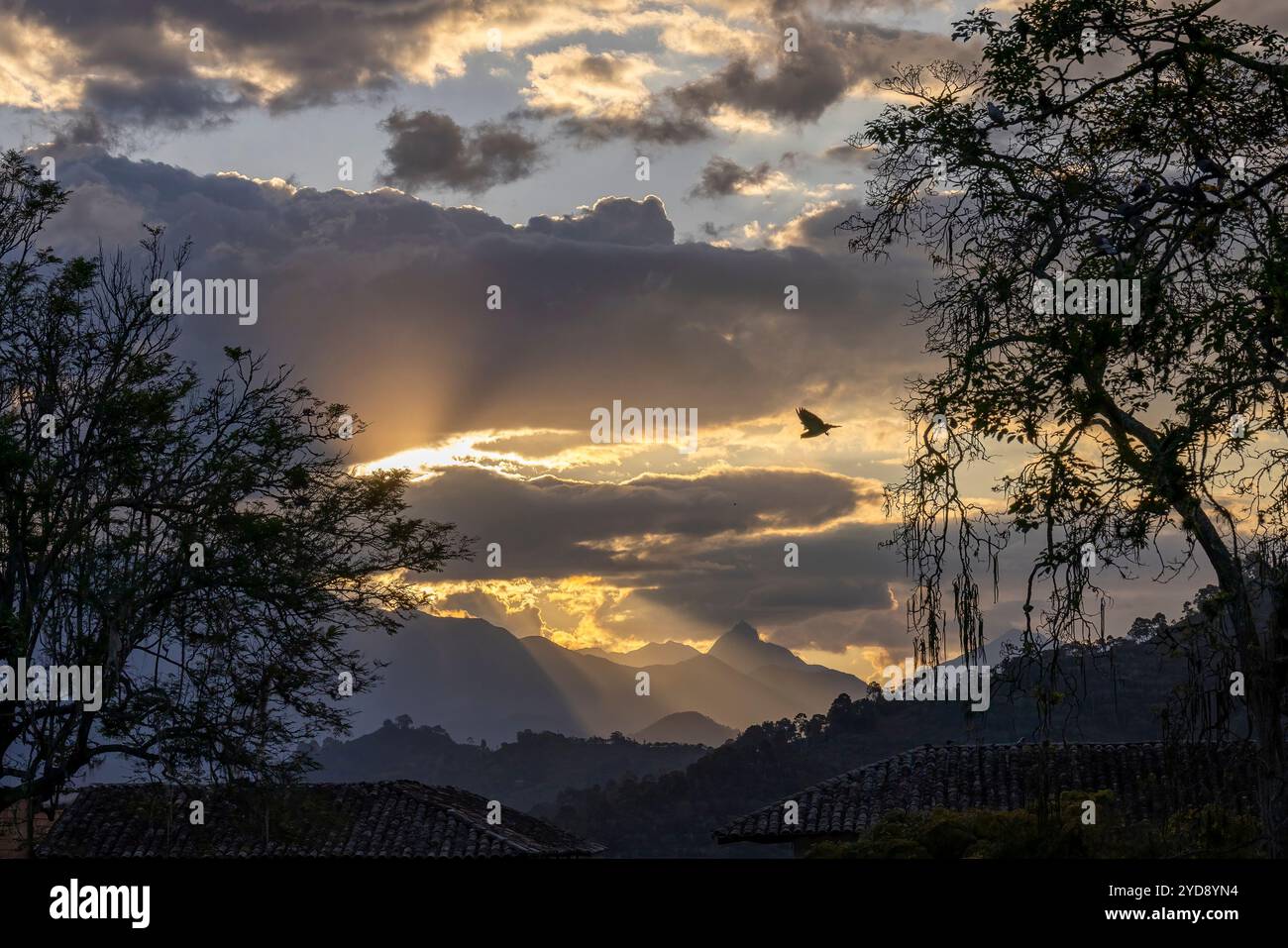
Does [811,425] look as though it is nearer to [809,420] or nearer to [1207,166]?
[809,420]

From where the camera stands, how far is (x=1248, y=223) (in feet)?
38.8

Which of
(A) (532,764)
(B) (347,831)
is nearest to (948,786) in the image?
(B) (347,831)

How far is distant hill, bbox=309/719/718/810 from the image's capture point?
13012cm

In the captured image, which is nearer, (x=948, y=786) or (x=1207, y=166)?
(x=1207, y=166)

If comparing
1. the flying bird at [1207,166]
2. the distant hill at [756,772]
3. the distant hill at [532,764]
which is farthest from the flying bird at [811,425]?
the distant hill at [532,764]

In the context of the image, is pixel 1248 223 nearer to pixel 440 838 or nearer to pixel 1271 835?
pixel 1271 835

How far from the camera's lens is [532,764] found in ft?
451

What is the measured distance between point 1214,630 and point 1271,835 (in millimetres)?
1922

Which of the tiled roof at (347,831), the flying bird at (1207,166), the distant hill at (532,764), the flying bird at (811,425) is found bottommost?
the distant hill at (532,764)

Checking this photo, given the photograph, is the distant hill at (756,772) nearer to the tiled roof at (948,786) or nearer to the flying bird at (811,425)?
the tiled roof at (948,786)

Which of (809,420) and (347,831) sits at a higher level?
(809,420)

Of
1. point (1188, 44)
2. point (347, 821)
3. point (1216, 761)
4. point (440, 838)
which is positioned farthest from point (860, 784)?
point (1188, 44)

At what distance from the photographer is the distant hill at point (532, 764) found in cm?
13012
